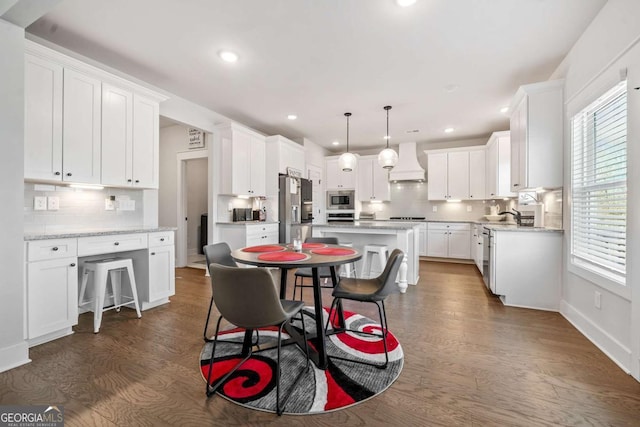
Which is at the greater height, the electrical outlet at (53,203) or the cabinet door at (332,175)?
the cabinet door at (332,175)

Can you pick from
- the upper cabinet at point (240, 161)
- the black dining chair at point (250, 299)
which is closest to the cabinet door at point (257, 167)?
the upper cabinet at point (240, 161)

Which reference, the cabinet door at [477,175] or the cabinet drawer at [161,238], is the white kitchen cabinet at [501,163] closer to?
the cabinet door at [477,175]

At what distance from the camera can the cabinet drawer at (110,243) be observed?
2527mm

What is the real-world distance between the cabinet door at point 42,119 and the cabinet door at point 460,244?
606cm

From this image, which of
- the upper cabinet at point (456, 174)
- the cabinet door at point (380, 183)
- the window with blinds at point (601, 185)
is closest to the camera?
the window with blinds at point (601, 185)

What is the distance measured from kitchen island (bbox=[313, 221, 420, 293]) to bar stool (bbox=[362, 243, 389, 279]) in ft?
0.52

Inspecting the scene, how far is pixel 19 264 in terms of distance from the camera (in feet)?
6.62

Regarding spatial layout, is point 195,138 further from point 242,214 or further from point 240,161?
point 242,214

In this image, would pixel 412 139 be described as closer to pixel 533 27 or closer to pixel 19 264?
pixel 533 27

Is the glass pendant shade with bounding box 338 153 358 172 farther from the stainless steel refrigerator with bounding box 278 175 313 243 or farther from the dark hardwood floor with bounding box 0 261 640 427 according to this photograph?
the dark hardwood floor with bounding box 0 261 640 427

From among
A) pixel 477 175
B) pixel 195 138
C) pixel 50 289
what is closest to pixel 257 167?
pixel 195 138

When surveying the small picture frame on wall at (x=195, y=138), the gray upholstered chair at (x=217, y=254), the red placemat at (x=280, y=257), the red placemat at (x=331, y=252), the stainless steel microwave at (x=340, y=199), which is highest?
the small picture frame on wall at (x=195, y=138)

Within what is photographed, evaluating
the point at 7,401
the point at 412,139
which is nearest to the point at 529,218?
the point at 412,139

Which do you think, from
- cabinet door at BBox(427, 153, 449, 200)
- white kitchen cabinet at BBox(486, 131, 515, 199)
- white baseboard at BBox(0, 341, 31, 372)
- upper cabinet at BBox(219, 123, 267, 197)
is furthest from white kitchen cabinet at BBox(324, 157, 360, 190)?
white baseboard at BBox(0, 341, 31, 372)
